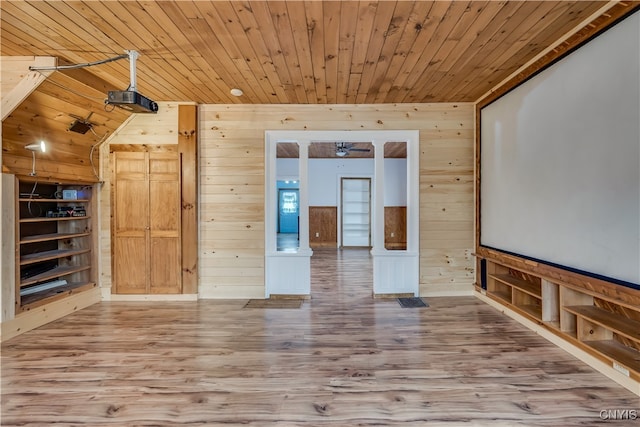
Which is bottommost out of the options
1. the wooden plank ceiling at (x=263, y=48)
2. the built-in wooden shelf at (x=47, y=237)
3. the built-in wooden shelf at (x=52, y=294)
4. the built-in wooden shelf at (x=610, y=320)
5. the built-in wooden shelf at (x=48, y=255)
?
the built-in wooden shelf at (x=52, y=294)

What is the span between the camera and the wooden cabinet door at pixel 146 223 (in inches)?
158

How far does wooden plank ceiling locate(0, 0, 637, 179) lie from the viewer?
2.12m

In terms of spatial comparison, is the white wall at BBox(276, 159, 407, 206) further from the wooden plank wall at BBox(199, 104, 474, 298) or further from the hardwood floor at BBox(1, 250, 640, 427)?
the hardwood floor at BBox(1, 250, 640, 427)

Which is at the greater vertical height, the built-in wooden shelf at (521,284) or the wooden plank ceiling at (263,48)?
the wooden plank ceiling at (263,48)

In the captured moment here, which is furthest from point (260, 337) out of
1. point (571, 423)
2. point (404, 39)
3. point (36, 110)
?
point (36, 110)

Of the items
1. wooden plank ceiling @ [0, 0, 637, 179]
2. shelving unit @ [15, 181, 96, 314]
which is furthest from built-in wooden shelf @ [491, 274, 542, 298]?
shelving unit @ [15, 181, 96, 314]

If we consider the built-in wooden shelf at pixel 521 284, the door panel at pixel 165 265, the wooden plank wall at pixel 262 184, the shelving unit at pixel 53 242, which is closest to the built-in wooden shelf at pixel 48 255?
the shelving unit at pixel 53 242

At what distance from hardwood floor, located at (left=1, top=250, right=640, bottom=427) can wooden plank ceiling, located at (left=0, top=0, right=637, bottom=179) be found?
2104mm

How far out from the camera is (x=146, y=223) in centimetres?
403

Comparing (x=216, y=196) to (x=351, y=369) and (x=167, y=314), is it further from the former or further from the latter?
(x=351, y=369)

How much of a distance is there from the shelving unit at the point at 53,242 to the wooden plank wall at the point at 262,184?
147 cm

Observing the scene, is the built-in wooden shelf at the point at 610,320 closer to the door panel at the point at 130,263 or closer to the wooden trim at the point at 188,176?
the wooden trim at the point at 188,176

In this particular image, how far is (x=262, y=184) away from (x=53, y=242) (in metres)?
2.75

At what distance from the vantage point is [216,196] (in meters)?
4.15
